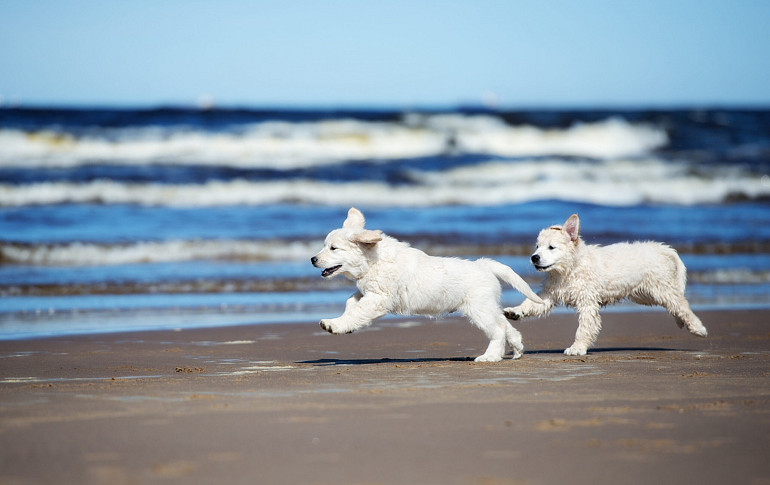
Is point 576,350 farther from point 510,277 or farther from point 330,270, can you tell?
point 330,270

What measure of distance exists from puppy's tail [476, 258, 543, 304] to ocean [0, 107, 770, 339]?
138 inches

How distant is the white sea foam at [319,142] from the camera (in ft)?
102

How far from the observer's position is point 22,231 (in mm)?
18672

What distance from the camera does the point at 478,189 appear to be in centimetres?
2734

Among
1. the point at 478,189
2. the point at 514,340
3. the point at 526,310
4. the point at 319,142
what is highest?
the point at 319,142

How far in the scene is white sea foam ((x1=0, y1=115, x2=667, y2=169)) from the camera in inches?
1218

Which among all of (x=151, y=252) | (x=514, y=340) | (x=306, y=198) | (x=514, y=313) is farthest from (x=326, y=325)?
(x=306, y=198)

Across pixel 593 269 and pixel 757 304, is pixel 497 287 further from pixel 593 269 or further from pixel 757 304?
pixel 757 304

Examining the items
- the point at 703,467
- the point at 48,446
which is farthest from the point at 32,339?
the point at 703,467

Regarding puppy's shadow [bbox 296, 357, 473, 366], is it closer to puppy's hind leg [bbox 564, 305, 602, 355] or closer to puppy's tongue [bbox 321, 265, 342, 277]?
puppy's tongue [bbox 321, 265, 342, 277]

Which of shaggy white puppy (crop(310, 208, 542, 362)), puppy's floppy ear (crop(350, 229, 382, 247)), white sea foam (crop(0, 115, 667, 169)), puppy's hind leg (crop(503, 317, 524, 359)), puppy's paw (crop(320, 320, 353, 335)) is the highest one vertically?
white sea foam (crop(0, 115, 667, 169))

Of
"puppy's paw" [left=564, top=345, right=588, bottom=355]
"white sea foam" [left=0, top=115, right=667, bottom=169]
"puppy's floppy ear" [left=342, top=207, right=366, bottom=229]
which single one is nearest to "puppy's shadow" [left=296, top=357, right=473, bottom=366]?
"puppy's paw" [left=564, top=345, right=588, bottom=355]

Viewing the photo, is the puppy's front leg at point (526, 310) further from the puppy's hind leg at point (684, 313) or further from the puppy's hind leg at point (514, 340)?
the puppy's hind leg at point (684, 313)

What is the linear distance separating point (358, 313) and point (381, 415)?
2.29m
